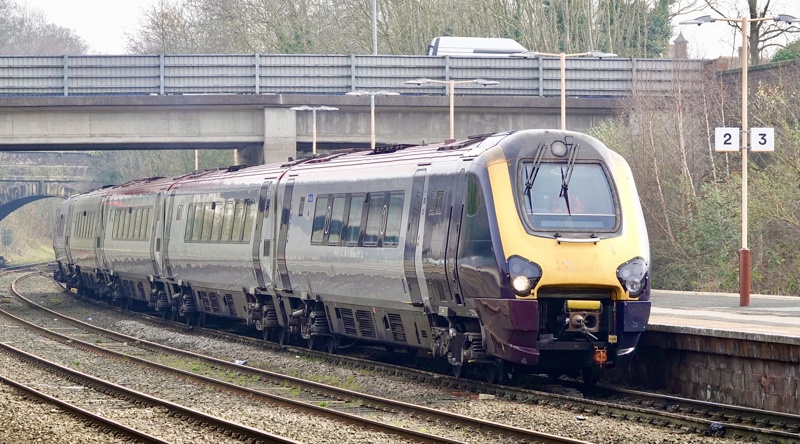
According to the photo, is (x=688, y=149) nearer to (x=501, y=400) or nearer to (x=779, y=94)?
(x=779, y=94)

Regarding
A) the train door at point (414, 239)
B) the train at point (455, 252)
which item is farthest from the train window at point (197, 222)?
the train door at point (414, 239)

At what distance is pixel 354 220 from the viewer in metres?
19.5

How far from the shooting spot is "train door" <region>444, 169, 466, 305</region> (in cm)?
1603

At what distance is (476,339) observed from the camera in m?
16.0

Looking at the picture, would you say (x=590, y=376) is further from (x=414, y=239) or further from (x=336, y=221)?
(x=336, y=221)

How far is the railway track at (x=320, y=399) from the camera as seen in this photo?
501 inches

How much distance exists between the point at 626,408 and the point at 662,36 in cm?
4977

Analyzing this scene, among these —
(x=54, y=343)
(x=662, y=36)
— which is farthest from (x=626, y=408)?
(x=662, y=36)

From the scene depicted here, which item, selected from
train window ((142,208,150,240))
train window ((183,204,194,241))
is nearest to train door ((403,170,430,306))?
train window ((183,204,194,241))

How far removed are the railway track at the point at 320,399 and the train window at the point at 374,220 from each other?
2394mm

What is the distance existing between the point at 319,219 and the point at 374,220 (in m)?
2.19

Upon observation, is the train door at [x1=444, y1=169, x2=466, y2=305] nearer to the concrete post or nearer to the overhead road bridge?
the overhead road bridge

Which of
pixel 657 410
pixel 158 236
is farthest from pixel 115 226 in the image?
pixel 657 410

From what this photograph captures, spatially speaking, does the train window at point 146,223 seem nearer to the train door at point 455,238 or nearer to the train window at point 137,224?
the train window at point 137,224
